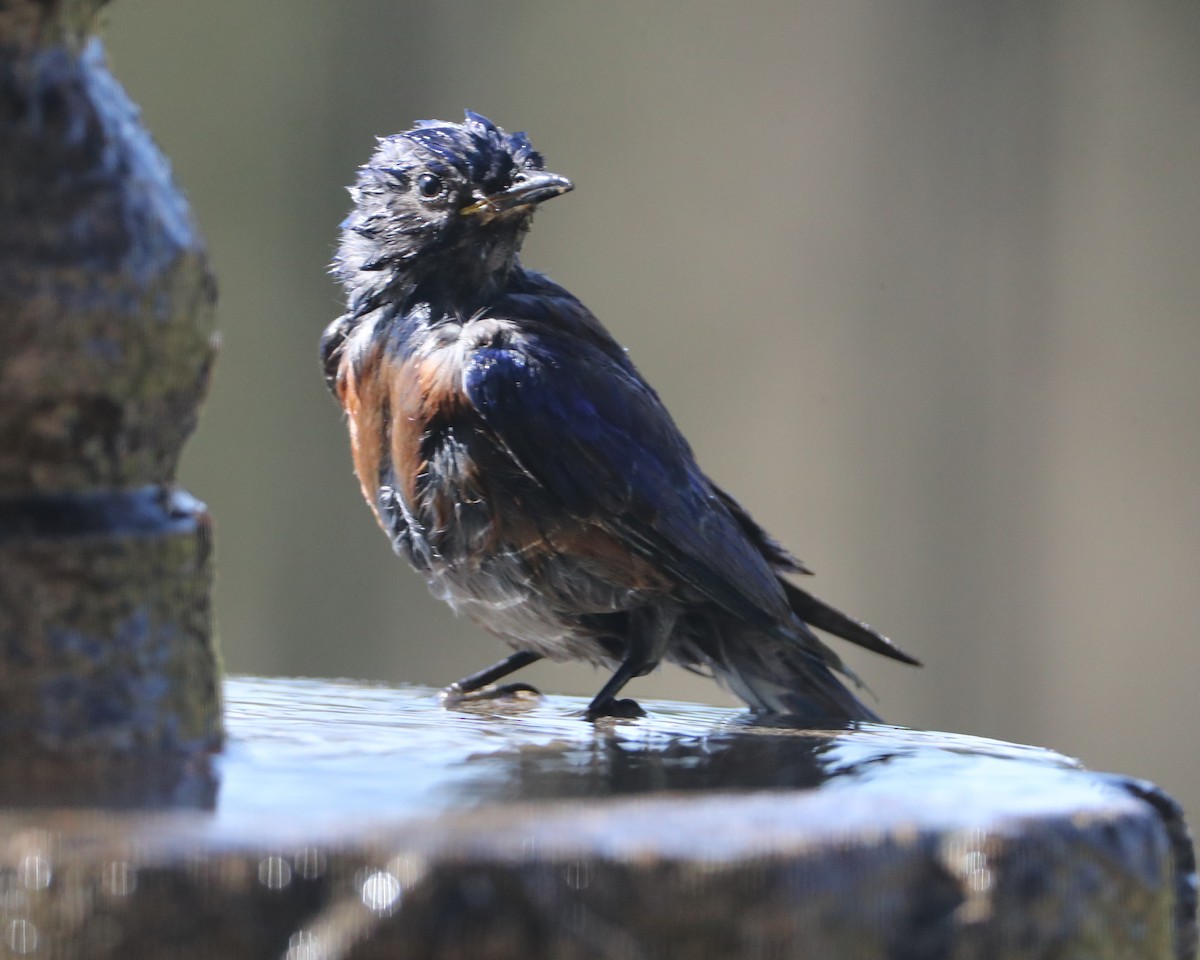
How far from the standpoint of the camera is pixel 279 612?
8469 millimetres

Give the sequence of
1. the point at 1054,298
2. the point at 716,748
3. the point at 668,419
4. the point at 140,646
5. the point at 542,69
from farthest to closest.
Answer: the point at 542,69, the point at 1054,298, the point at 668,419, the point at 716,748, the point at 140,646

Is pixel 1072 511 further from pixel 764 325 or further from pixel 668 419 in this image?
pixel 668 419

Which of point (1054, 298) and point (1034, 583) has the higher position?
point (1054, 298)

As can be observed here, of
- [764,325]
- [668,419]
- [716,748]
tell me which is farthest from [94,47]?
[764,325]

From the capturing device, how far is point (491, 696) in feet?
9.77

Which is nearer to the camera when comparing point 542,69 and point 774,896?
point 774,896

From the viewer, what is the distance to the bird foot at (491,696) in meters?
2.87

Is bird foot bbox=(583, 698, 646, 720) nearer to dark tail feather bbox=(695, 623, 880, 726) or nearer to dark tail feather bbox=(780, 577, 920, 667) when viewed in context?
dark tail feather bbox=(695, 623, 880, 726)

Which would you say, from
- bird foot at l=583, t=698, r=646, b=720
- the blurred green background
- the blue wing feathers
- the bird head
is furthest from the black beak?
the blurred green background

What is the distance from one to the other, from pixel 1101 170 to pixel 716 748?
5.93 m

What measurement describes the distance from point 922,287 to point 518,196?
14.8 feet

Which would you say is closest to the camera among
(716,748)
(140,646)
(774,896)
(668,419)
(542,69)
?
(774,896)

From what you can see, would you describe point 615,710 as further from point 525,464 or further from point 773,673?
point 773,673

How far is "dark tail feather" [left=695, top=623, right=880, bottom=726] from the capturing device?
3287 mm
